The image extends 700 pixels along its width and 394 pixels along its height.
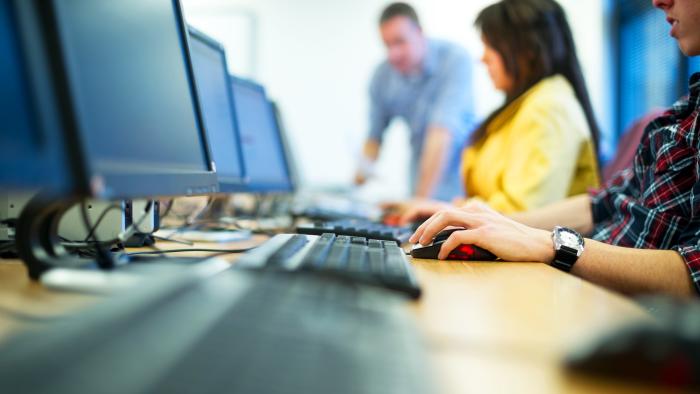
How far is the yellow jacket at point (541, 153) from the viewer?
1.57 m

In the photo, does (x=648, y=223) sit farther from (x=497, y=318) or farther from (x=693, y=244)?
(x=497, y=318)

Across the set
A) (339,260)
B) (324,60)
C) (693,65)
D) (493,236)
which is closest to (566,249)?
(493,236)

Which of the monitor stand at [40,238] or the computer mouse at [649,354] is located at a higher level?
the monitor stand at [40,238]

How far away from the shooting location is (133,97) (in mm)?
693

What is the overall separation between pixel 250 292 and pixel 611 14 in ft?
13.4

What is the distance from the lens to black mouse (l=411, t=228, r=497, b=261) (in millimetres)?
931

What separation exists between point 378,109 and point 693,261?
8.67 feet

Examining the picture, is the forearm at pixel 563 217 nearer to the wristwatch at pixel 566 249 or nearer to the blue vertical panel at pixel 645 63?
the wristwatch at pixel 566 249

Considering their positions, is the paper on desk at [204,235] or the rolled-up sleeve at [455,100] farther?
the rolled-up sleeve at [455,100]

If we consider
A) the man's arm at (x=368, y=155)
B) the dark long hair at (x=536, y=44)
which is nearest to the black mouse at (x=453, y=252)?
the dark long hair at (x=536, y=44)

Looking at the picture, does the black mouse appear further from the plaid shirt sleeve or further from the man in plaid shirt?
the plaid shirt sleeve

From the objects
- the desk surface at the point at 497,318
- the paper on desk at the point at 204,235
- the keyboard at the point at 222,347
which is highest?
the keyboard at the point at 222,347

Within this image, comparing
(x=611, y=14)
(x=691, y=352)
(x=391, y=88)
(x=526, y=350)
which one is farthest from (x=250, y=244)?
(x=611, y=14)

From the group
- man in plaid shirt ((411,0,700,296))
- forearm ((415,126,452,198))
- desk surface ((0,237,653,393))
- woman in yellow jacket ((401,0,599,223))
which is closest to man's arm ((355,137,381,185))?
forearm ((415,126,452,198))
